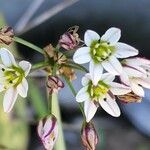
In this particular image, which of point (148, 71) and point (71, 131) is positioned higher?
point (148, 71)

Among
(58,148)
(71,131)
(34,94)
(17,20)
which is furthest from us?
(17,20)

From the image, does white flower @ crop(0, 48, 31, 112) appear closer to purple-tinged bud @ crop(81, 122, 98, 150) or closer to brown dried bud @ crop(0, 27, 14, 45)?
brown dried bud @ crop(0, 27, 14, 45)

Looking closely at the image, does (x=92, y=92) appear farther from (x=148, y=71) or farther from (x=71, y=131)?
(x=71, y=131)

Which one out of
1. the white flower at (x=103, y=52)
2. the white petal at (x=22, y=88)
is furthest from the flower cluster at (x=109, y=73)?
the white petal at (x=22, y=88)

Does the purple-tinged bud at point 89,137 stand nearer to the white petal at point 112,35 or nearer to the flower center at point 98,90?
the flower center at point 98,90

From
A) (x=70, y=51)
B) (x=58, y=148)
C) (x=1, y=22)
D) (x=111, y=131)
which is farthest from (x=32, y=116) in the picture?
(x=70, y=51)

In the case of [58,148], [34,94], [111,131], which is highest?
[58,148]

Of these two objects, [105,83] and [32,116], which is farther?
[32,116]

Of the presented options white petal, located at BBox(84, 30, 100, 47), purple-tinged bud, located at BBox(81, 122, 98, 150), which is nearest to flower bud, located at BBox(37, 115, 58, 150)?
purple-tinged bud, located at BBox(81, 122, 98, 150)
